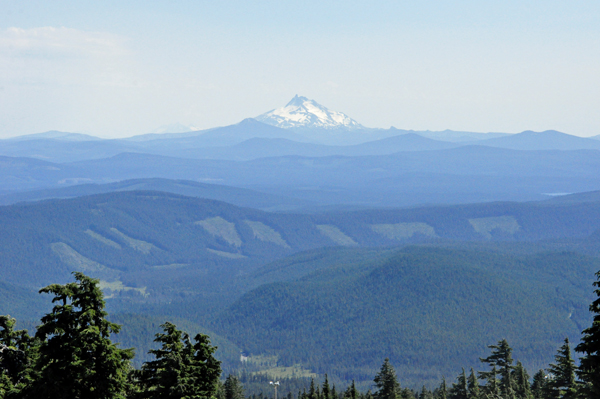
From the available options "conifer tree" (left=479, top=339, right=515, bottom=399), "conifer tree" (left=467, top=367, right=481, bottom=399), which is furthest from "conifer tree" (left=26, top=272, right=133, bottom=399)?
"conifer tree" (left=467, top=367, right=481, bottom=399)

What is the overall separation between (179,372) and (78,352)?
6.63 metres

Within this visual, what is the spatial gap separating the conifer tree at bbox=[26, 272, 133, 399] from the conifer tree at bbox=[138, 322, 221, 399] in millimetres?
4190

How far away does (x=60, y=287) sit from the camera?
37.5 metres

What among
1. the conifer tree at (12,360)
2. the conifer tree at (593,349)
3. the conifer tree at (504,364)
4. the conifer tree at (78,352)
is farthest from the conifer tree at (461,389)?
the conifer tree at (78,352)

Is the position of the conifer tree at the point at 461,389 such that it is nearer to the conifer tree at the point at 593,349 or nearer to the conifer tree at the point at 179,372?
the conifer tree at the point at 593,349

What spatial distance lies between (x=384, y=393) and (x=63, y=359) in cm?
4452

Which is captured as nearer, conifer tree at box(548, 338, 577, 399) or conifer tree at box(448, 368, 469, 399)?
conifer tree at box(548, 338, 577, 399)

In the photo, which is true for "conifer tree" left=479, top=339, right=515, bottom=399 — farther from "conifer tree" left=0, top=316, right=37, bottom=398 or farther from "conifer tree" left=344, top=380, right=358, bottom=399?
"conifer tree" left=0, top=316, right=37, bottom=398

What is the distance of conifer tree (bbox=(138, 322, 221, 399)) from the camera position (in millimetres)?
42438

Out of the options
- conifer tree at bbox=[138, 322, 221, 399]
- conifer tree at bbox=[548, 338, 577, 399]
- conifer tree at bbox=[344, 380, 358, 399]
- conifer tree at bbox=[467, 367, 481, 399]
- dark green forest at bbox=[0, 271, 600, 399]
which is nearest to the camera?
dark green forest at bbox=[0, 271, 600, 399]

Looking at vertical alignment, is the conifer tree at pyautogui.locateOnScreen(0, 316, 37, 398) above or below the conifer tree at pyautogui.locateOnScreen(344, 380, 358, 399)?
above

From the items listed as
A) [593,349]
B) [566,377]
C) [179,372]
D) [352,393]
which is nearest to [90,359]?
[179,372]

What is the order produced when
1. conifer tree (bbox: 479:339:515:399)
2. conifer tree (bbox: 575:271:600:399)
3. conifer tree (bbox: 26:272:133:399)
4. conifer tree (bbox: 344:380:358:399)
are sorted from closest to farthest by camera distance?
conifer tree (bbox: 26:272:133:399) < conifer tree (bbox: 575:271:600:399) < conifer tree (bbox: 344:380:358:399) < conifer tree (bbox: 479:339:515:399)

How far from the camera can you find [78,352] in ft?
125
